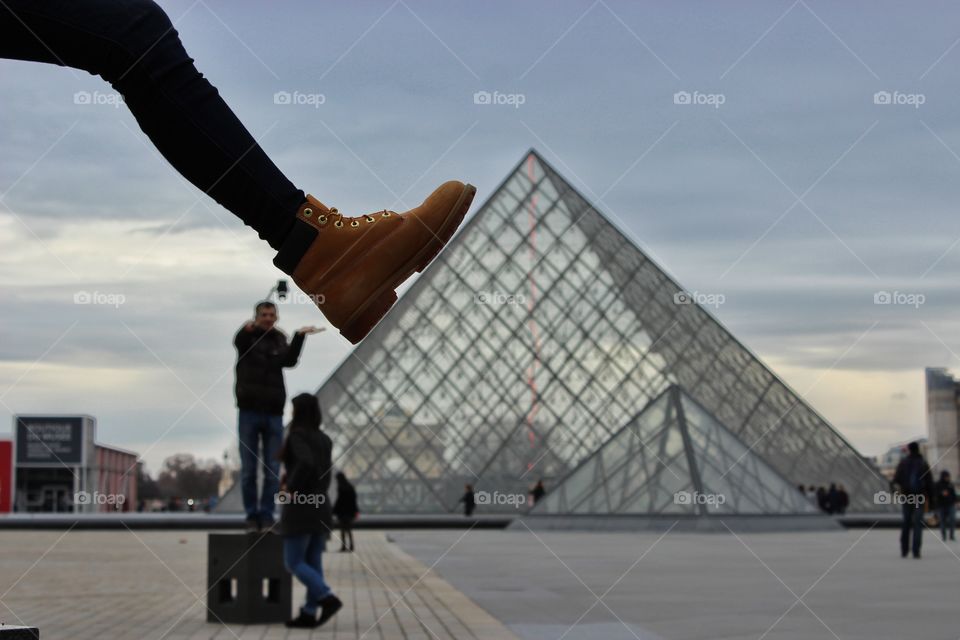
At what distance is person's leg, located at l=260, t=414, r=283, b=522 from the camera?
680 cm

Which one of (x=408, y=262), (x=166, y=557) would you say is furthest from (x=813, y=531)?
(x=408, y=262)

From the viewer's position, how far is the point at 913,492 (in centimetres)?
1475

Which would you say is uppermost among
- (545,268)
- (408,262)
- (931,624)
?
(545,268)

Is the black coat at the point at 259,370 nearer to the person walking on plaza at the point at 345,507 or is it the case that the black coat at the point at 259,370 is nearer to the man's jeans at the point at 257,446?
the man's jeans at the point at 257,446

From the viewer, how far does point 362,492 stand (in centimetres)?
3531

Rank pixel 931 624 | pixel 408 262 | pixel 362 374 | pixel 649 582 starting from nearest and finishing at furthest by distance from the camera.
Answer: pixel 408 262 → pixel 931 624 → pixel 649 582 → pixel 362 374

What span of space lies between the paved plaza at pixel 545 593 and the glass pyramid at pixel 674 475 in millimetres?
5488

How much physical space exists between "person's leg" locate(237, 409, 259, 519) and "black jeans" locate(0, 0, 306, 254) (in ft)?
16.5

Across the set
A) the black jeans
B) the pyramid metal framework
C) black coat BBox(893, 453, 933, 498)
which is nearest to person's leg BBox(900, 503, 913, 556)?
black coat BBox(893, 453, 933, 498)

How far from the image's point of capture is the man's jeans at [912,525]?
14094mm

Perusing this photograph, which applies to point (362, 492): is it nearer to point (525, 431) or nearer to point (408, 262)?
point (525, 431)

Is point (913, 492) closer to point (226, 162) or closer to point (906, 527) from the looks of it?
point (906, 527)

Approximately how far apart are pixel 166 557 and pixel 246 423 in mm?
8580

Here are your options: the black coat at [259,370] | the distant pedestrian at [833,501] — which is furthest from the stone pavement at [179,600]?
the distant pedestrian at [833,501]
